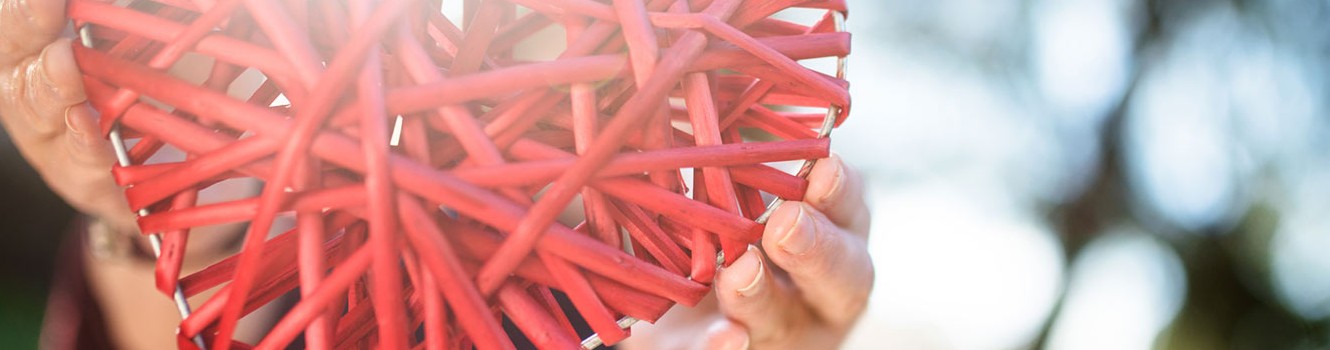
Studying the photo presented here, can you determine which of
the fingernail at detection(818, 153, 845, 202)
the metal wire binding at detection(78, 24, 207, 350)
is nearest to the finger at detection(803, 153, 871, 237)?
the fingernail at detection(818, 153, 845, 202)

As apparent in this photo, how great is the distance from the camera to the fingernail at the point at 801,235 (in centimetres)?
30

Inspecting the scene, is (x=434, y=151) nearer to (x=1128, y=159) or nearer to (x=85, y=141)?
(x=85, y=141)

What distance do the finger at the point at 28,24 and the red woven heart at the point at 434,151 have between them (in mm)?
30

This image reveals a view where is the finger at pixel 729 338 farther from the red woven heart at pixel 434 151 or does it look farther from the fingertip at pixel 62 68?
the fingertip at pixel 62 68

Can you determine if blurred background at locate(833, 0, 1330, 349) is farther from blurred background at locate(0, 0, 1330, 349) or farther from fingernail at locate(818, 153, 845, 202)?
fingernail at locate(818, 153, 845, 202)

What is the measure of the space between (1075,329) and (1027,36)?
0.39 meters

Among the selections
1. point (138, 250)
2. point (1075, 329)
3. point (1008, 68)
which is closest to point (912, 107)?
point (1008, 68)

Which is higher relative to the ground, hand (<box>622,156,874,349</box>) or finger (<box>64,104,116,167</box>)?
finger (<box>64,104,116,167</box>)

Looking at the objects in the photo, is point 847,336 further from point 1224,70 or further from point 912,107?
point 1224,70

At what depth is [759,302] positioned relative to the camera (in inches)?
13.1

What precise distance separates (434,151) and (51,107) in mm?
152

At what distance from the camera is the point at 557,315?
0.87 ft

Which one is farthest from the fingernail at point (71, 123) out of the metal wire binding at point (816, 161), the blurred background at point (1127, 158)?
the blurred background at point (1127, 158)

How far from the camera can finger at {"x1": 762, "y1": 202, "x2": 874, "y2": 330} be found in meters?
0.30
